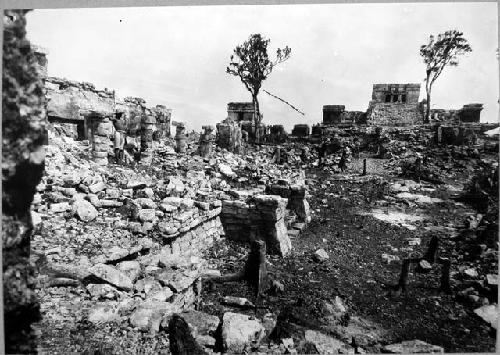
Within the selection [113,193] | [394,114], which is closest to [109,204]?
[113,193]

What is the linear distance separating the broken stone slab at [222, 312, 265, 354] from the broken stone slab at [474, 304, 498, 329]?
267 centimetres

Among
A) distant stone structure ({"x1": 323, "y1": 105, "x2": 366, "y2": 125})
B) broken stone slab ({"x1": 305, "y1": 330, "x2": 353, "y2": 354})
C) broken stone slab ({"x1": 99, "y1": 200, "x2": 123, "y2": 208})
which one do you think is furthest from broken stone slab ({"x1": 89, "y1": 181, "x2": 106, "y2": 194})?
distant stone structure ({"x1": 323, "y1": 105, "x2": 366, "y2": 125})

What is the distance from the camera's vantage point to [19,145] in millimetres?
1681

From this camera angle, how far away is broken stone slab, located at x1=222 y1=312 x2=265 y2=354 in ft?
10.0

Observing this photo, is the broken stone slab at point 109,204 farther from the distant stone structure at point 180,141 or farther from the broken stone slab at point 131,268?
the distant stone structure at point 180,141

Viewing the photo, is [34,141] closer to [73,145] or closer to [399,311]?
[399,311]

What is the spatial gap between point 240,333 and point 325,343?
948 mm

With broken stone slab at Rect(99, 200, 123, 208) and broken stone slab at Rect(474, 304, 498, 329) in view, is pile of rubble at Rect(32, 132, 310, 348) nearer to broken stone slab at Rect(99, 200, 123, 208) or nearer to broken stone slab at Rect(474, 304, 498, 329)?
broken stone slab at Rect(99, 200, 123, 208)

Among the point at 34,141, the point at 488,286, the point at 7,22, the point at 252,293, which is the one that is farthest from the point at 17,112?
the point at 488,286

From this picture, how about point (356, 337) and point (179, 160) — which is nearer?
point (356, 337)

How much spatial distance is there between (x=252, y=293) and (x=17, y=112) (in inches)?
135

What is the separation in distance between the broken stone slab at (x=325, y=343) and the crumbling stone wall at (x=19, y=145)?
277 centimetres

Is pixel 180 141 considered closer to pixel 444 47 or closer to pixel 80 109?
pixel 80 109

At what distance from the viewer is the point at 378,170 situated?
13.2m
